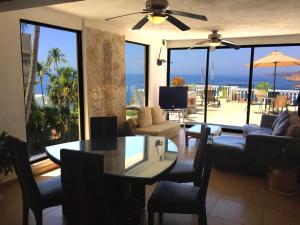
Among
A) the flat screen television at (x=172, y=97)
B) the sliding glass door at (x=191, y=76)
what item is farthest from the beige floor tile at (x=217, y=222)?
the sliding glass door at (x=191, y=76)

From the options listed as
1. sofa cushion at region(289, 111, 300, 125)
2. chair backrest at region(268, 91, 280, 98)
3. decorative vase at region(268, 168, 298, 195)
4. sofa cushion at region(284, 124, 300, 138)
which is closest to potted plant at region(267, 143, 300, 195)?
decorative vase at region(268, 168, 298, 195)

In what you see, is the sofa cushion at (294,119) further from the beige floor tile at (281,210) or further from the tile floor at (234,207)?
the beige floor tile at (281,210)

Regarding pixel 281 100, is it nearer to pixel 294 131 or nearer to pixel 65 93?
pixel 294 131

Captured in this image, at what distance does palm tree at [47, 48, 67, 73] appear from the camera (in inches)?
169

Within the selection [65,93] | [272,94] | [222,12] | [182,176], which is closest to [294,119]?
[222,12]

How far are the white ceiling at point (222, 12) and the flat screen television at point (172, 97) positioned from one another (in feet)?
6.50

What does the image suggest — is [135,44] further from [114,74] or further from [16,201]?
[16,201]

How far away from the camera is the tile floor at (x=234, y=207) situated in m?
2.74

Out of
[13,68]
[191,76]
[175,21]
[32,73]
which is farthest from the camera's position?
[191,76]

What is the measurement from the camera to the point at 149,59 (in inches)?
276

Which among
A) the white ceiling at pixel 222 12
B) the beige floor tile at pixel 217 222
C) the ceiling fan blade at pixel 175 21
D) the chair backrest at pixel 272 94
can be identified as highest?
the white ceiling at pixel 222 12

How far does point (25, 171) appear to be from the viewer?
7.02 ft

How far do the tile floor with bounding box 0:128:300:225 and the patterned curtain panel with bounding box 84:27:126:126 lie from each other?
5.76 feet

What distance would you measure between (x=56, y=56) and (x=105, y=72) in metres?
1.02
